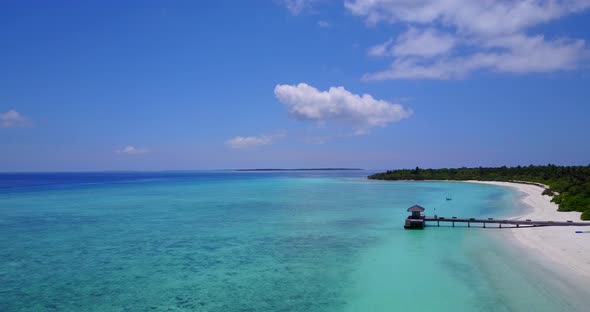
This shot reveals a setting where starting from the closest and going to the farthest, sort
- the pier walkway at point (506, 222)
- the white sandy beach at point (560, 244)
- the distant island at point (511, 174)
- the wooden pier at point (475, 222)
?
the white sandy beach at point (560, 244)
the pier walkway at point (506, 222)
the wooden pier at point (475, 222)
the distant island at point (511, 174)

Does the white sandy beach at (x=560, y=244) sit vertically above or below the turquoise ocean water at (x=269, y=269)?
above

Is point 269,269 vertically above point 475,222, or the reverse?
point 475,222

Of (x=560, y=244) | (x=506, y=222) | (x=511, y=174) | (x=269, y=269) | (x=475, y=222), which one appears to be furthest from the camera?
(x=511, y=174)

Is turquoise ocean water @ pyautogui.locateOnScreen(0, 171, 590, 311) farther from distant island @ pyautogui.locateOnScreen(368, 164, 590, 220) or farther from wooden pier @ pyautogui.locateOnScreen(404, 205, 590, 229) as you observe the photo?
distant island @ pyautogui.locateOnScreen(368, 164, 590, 220)

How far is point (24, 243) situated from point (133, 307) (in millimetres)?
17470

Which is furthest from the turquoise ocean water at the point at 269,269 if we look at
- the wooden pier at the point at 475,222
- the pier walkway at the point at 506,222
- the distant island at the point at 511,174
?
the distant island at the point at 511,174

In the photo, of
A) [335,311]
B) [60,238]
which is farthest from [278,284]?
[60,238]

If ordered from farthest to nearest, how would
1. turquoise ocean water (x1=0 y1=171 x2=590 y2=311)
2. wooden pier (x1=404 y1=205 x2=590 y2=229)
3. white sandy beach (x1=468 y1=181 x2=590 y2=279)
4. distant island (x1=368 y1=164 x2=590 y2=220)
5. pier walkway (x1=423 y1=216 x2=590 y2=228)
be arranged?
distant island (x1=368 y1=164 x2=590 y2=220) → wooden pier (x1=404 y1=205 x2=590 y2=229) → pier walkway (x1=423 y1=216 x2=590 y2=228) → white sandy beach (x1=468 y1=181 x2=590 y2=279) → turquoise ocean water (x1=0 y1=171 x2=590 y2=311)

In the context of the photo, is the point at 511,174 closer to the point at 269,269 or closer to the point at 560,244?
the point at 560,244

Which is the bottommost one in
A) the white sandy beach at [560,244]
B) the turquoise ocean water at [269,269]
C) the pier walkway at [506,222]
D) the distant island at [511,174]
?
the turquoise ocean water at [269,269]

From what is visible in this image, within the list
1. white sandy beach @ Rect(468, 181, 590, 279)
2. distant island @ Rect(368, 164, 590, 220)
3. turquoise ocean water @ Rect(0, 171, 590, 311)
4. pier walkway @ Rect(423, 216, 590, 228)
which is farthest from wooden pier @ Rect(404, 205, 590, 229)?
distant island @ Rect(368, 164, 590, 220)

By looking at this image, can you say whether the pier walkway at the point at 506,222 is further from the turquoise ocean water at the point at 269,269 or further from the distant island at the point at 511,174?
the distant island at the point at 511,174

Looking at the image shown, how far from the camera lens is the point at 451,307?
50.1 ft

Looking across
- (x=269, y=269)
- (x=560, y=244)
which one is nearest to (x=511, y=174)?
(x=560, y=244)
